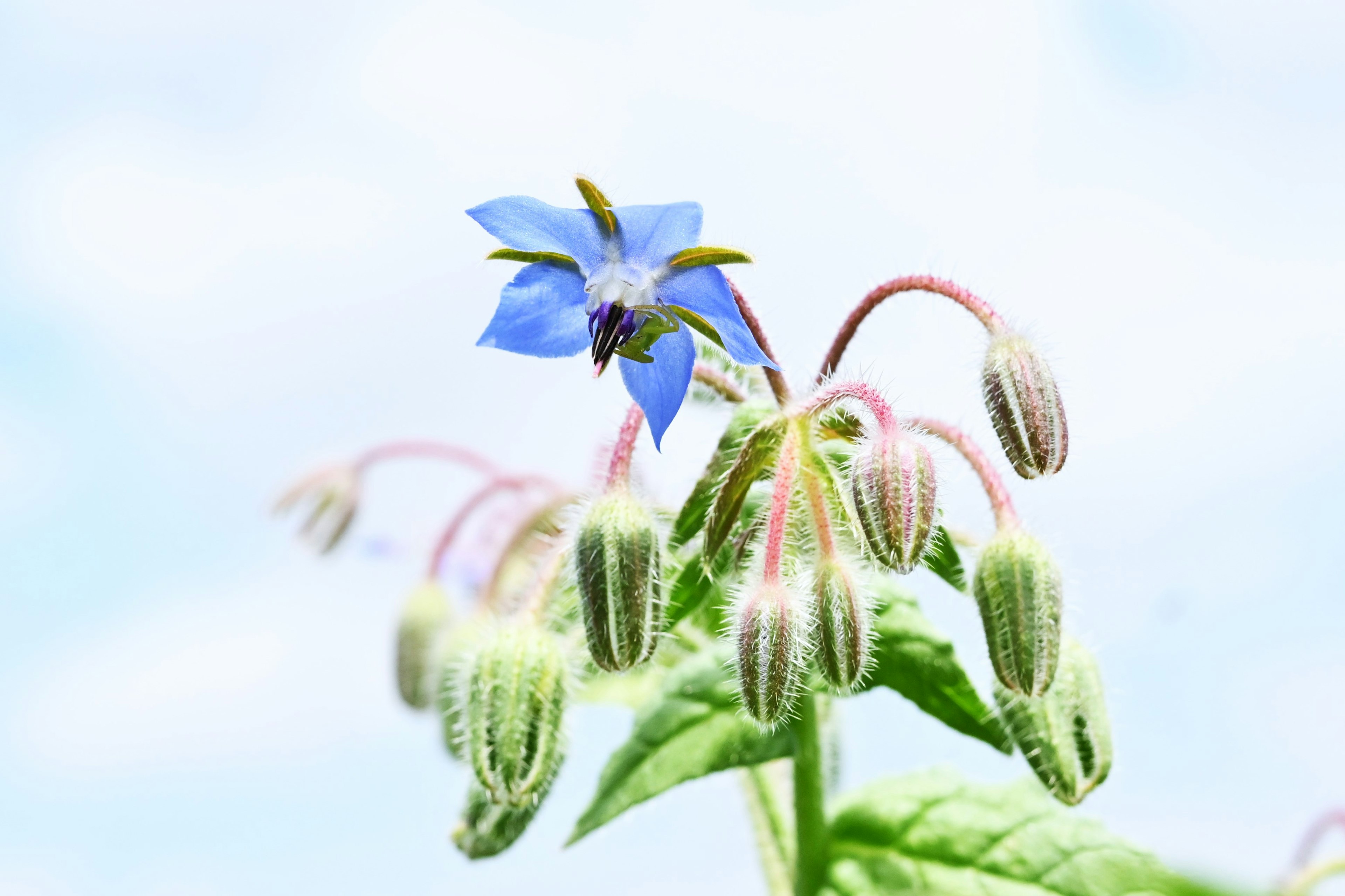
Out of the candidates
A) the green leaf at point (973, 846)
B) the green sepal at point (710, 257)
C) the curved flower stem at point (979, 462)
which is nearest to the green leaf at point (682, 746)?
the green leaf at point (973, 846)

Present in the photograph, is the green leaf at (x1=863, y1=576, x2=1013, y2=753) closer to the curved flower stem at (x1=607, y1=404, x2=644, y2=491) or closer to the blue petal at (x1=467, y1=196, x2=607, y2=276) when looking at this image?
the curved flower stem at (x1=607, y1=404, x2=644, y2=491)

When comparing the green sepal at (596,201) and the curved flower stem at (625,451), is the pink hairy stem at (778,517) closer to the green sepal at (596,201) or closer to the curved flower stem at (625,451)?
the curved flower stem at (625,451)

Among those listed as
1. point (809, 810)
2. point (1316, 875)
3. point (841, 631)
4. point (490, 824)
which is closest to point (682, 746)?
point (809, 810)

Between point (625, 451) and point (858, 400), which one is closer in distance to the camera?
point (858, 400)

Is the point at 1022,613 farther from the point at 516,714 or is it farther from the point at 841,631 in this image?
the point at 516,714

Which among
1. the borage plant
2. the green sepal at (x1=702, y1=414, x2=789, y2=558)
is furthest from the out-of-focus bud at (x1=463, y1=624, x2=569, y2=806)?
the green sepal at (x1=702, y1=414, x2=789, y2=558)

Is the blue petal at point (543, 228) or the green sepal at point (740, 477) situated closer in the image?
the blue petal at point (543, 228)
